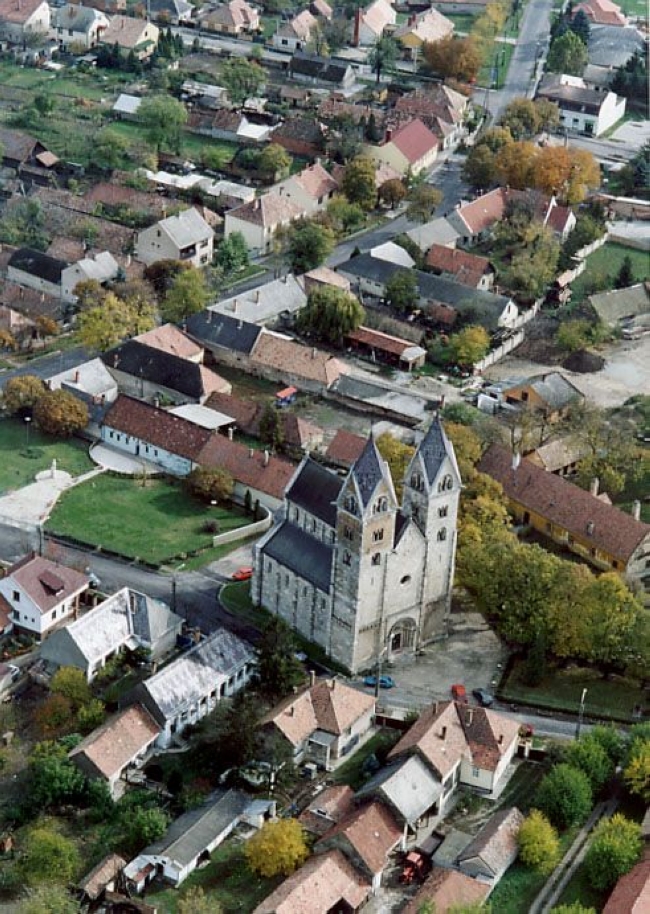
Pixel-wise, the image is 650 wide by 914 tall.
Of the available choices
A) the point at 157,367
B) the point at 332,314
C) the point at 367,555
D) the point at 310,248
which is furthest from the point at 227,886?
the point at 310,248

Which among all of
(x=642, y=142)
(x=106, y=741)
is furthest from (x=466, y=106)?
(x=106, y=741)

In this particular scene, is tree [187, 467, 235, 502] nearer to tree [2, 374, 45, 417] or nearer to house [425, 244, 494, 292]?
tree [2, 374, 45, 417]

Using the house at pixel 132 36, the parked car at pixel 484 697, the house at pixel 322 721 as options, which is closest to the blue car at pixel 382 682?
the house at pixel 322 721

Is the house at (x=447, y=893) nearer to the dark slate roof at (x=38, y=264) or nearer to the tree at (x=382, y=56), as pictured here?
the dark slate roof at (x=38, y=264)

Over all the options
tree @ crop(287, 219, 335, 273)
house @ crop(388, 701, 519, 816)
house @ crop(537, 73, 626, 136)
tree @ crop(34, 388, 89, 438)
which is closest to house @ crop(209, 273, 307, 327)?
tree @ crop(287, 219, 335, 273)

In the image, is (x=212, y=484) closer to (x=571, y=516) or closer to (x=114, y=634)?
(x=114, y=634)
